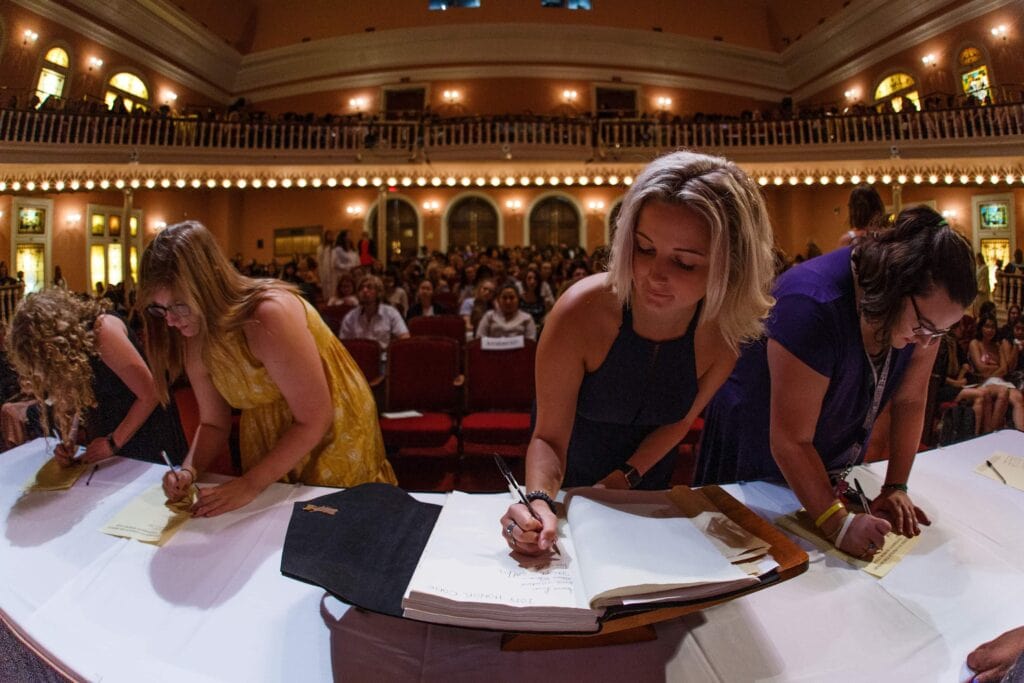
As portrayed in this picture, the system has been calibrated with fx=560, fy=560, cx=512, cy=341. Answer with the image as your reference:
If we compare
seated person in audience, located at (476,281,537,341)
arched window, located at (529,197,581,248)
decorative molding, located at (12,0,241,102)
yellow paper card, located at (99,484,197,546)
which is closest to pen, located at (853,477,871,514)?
yellow paper card, located at (99,484,197,546)

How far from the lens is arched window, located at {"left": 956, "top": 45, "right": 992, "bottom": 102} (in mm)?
5444

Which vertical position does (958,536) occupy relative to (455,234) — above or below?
below

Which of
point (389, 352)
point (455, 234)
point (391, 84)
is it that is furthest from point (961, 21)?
point (391, 84)

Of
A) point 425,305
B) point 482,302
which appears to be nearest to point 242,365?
point 482,302

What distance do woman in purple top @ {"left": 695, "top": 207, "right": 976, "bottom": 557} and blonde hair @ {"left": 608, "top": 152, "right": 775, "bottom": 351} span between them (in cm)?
15

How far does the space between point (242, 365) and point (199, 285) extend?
0.71 ft

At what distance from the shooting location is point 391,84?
54.0 ft

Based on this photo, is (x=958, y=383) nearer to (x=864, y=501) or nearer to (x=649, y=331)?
(x=864, y=501)

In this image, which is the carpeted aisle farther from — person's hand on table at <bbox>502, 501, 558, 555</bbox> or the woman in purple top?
the woman in purple top

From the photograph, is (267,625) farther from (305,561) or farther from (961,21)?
(961,21)

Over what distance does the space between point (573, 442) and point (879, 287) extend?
705 millimetres

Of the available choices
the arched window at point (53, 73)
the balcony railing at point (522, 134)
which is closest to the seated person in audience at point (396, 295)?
the arched window at point (53, 73)

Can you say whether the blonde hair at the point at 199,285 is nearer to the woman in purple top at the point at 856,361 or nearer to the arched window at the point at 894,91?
the woman in purple top at the point at 856,361

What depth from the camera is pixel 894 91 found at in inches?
524
